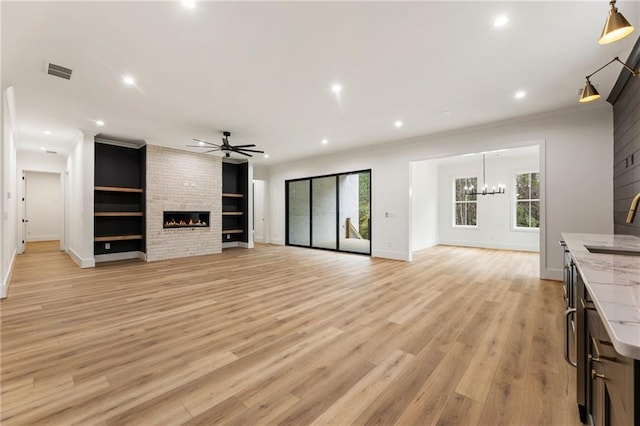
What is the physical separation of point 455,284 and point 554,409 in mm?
2969

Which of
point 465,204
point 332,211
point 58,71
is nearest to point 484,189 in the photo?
point 465,204

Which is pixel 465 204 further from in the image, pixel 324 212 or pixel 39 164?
pixel 39 164

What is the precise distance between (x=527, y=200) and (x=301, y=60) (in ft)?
27.8

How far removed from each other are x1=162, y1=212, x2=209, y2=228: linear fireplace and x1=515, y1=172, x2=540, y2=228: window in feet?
31.1

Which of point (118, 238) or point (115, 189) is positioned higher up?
point (115, 189)

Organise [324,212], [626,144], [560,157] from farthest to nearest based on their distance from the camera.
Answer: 1. [324,212]
2. [560,157]
3. [626,144]

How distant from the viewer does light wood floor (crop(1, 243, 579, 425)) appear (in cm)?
163

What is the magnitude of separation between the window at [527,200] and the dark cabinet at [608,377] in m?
8.46

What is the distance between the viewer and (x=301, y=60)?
3.11 metres

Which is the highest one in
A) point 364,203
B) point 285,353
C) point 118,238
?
point 364,203

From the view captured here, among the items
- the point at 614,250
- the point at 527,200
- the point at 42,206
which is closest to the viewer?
the point at 614,250

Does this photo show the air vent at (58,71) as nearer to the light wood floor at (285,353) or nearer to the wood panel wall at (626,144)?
the light wood floor at (285,353)

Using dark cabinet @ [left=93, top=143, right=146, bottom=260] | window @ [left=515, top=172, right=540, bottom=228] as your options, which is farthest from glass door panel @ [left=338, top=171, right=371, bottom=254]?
dark cabinet @ [left=93, top=143, right=146, bottom=260]

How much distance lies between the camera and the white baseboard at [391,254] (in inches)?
→ 262
